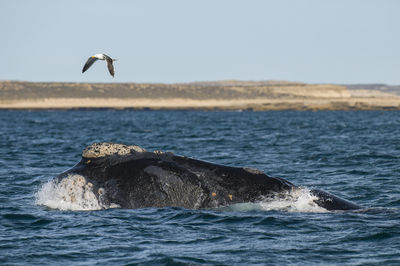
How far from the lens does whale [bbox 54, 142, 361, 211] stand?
12609mm

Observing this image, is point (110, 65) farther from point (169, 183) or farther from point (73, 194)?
point (169, 183)

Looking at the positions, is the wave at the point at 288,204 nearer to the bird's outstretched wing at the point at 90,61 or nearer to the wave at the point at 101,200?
the wave at the point at 101,200

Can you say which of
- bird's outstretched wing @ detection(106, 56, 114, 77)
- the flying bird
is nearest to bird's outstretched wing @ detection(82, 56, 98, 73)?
the flying bird

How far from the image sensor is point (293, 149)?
3033 centimetres

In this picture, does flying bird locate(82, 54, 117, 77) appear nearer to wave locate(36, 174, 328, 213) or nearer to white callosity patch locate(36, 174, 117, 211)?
white callosity patch locate(36, 174, 117, 211)

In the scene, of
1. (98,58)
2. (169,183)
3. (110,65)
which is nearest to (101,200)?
(169,183)

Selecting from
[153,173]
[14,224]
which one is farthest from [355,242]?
[14,224]

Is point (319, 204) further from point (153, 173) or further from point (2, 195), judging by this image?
point (2, 195)

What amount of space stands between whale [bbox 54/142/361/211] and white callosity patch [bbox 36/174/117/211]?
0.21 feet

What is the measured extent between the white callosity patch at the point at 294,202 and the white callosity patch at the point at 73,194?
3.21 meters

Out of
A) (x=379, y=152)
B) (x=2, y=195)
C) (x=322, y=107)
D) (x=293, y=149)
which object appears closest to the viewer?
(x=2, y=195)

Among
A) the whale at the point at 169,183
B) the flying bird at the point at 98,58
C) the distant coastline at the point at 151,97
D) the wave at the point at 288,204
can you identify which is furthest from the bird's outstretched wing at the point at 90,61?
the distant coastline at the point at 151,97

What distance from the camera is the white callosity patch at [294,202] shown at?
12797 mm

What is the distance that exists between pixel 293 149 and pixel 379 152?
4.09 m
